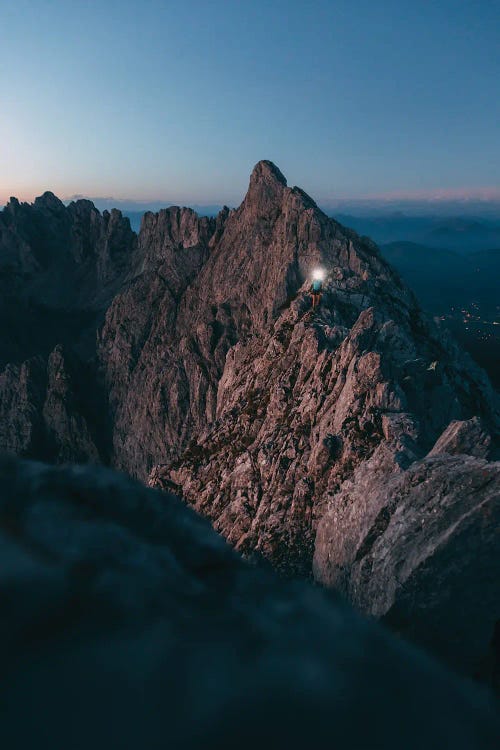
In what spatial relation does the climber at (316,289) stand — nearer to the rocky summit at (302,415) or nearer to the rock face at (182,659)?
the rocky summit at (302,415)

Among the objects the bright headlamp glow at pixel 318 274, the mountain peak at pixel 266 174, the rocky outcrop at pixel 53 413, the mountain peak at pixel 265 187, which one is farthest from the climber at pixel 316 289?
the rocky outcrop at pixel 53 413

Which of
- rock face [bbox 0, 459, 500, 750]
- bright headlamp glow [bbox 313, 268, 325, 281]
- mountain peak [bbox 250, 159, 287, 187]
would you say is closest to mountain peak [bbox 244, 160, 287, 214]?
mountain peak [bbox 250, 159, 287, 187]

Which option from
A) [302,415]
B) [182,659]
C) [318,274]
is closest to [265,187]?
[318,274]

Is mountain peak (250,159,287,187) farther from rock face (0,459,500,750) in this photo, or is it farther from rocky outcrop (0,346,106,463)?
rock face (0,459,500,750)

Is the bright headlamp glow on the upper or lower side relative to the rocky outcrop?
upper

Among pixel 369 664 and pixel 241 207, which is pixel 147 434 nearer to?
pixel 241 207

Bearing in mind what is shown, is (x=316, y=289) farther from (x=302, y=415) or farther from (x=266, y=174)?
(x=266, y=174)

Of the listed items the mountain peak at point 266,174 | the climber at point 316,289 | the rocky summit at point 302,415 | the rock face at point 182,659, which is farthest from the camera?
the mountain peak at point 266,174
